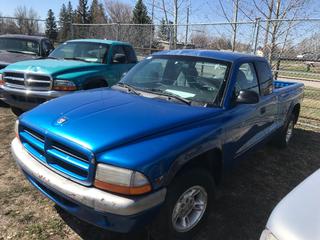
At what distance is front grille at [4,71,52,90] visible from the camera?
20.0 ft

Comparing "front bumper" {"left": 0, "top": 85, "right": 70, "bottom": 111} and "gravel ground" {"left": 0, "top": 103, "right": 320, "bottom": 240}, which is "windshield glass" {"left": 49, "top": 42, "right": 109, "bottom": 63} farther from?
"gravel ground" {"left": 0, "top": 103, "right": 320, "bottom": 240}

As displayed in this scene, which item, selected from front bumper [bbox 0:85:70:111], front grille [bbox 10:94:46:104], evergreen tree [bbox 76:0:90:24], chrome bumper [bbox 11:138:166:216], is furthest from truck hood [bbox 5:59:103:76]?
evergreen tree [bbox 76:0:90:24]

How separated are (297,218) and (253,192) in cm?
250

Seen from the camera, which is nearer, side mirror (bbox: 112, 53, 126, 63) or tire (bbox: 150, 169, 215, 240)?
tire (bbox: 150, 169, 215, 240)

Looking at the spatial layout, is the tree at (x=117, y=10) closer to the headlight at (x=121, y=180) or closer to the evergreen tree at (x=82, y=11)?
the evergreen tree at (x=82, y=11)

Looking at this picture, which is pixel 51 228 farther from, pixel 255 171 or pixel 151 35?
pixel 151 35

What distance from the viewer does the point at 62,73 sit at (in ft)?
20.3

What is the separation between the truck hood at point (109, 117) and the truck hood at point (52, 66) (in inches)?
106

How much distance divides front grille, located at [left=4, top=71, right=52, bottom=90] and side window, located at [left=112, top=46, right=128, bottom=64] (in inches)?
74.0

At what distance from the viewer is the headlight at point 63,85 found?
19.9 ft

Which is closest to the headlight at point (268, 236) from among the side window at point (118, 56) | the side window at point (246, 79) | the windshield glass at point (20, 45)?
the side window at point (246, 79)

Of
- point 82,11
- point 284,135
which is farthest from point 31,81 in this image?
point 82,11

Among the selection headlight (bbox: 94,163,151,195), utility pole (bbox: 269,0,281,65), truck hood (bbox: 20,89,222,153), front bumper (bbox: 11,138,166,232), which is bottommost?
front bumper (bbox: 11,138,166,232)

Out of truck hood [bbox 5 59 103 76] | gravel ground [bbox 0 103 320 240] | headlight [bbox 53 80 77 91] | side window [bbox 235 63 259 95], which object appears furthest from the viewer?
truck hood [bbox 5 59 103 76]
